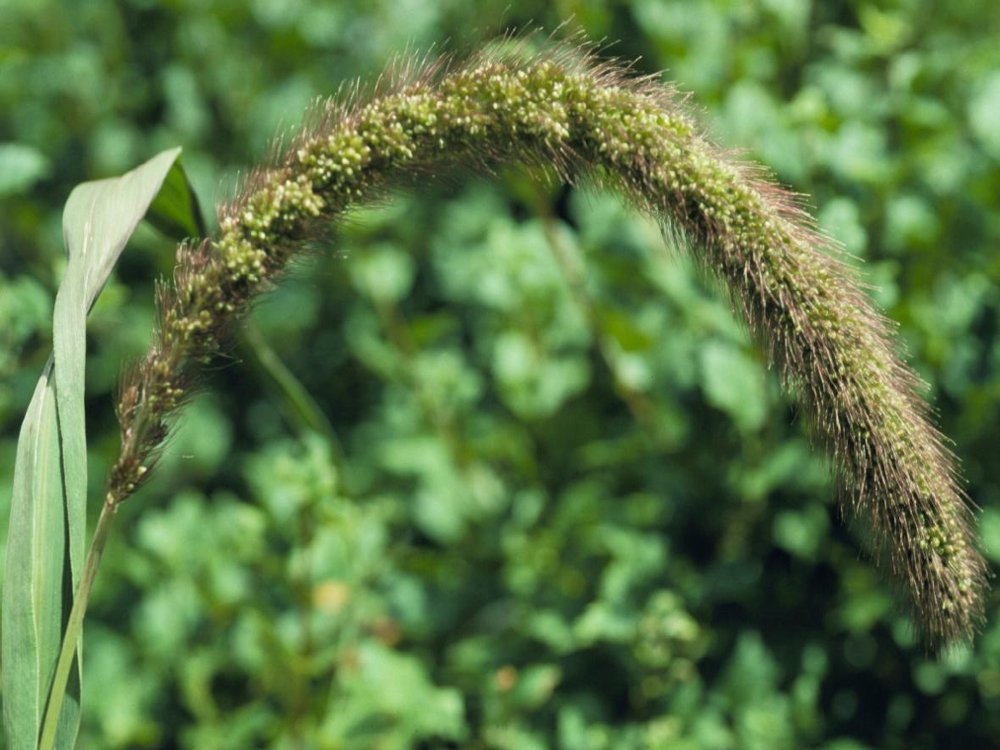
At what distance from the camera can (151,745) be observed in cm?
220

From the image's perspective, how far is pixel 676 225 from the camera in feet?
3.76

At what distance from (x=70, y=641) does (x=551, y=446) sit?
128 cm

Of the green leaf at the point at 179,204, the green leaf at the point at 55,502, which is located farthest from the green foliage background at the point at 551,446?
the green leaf at the point at 55,502

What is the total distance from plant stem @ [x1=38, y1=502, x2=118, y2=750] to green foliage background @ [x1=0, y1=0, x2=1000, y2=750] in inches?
20.6

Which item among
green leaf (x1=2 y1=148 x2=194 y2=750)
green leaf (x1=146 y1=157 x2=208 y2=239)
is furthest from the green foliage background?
green leaf (x1=2 y1=148 x2=194 y2=750)

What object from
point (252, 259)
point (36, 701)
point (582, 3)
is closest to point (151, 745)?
point (36, 701)

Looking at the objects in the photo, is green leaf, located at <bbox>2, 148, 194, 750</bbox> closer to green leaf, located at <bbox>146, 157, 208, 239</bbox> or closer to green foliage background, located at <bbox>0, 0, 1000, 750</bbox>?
green leaf, located at <bbox>146, 157, 208, 239</bbox>

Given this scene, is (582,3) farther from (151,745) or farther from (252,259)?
(151,745)

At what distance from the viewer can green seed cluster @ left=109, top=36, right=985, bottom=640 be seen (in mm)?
1084

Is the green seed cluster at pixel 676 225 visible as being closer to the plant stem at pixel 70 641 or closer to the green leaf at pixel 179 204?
the plant stem at pixel 70 641

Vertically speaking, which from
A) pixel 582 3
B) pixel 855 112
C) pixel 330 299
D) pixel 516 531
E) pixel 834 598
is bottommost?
pixel 834 598

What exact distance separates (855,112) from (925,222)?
11.2 inches

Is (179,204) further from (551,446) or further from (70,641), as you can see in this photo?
(551,446)

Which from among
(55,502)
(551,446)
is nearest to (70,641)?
Result: (55,502)
